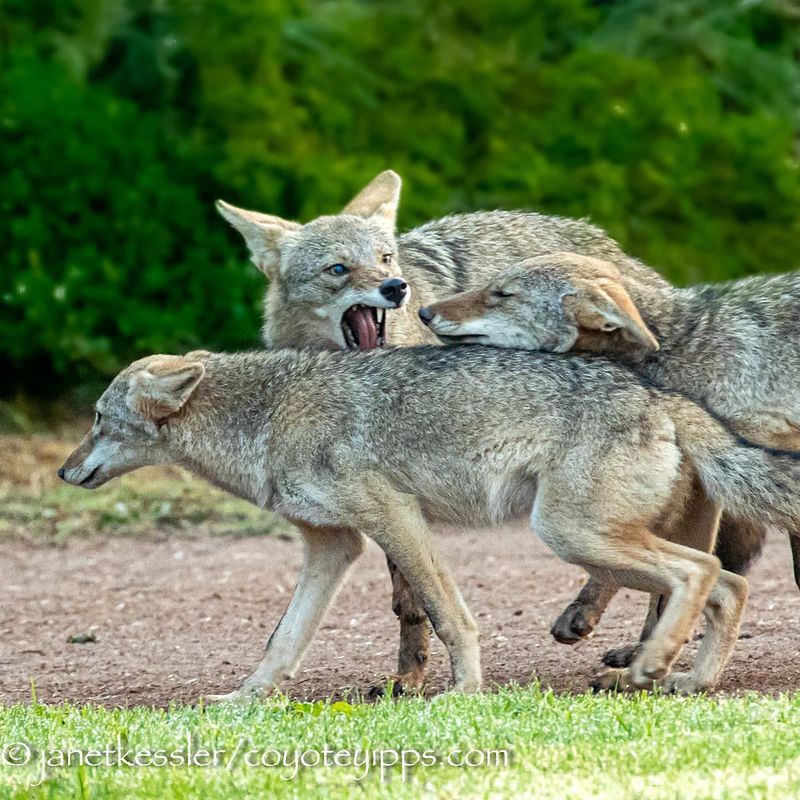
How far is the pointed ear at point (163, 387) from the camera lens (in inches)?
261

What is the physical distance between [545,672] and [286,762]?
256 cm

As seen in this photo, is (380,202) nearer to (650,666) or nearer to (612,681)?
(612,681)

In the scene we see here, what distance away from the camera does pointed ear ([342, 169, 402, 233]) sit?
8.27 m

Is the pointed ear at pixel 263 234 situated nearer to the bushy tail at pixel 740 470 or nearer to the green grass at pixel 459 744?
the bushy tail at pixel 740 470

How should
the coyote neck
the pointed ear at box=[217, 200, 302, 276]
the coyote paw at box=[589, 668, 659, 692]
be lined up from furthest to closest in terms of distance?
the pointed ear at box=[217, 200, 302, 276]
the coyote neck
the coyote paw at box=[589, 668, 659, 692]

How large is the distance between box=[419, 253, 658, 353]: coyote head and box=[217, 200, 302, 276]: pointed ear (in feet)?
4.88

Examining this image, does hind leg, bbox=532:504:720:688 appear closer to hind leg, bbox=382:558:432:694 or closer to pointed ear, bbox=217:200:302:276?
hind leg, bbox=382:558:432:694

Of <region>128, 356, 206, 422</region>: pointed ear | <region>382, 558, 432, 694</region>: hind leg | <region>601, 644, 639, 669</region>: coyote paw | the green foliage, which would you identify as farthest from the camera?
the green foliage

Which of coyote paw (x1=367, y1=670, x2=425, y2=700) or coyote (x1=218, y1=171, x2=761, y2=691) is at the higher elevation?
coyote (x1=218, y1=171, x2=761, y2=691)

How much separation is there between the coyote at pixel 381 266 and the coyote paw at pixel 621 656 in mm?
646

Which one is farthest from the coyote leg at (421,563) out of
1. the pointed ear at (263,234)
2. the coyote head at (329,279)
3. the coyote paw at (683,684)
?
the pointed ear at (263,234)

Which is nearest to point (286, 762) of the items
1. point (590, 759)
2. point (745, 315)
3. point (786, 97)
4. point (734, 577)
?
point (590, 759)

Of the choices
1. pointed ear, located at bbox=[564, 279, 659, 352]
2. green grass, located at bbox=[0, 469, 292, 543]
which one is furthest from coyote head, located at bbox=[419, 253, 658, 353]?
green grass, located at bbox=[0, 469, 292, 543]

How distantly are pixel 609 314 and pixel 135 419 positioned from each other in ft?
7.00
